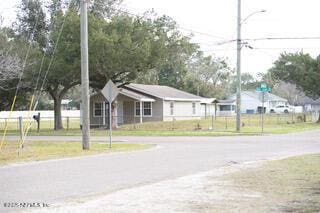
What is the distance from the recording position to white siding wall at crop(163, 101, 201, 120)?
56.1 metres

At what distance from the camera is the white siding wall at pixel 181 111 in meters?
56.1

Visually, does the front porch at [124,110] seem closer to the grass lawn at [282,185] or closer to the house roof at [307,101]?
the grass lawn at [282,185]

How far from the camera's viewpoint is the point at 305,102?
12100cm

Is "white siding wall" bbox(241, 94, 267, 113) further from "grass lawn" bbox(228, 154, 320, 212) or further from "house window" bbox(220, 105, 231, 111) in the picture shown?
"grass lawn" bbox(228, 154, 320, 212)

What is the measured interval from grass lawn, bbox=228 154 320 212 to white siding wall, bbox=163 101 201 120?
126 ft

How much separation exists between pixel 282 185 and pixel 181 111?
47338mm

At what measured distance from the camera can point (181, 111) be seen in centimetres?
5975

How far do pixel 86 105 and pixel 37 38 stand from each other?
29.2 meters

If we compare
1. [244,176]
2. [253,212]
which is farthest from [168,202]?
[244,176]

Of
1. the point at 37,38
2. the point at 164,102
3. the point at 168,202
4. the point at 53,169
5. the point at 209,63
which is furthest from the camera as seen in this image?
the point at 209,63

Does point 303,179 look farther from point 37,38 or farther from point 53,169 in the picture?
point 37,38

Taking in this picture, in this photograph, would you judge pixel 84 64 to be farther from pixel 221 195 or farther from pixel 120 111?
pixel 120 111

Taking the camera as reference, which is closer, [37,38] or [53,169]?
[53,169]

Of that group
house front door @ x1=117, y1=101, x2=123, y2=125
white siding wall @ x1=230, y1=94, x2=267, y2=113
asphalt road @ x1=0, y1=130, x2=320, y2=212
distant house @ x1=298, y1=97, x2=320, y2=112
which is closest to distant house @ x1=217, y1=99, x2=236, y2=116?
white siding wall @ x1=230, y1=94, x2=267, y2=113
